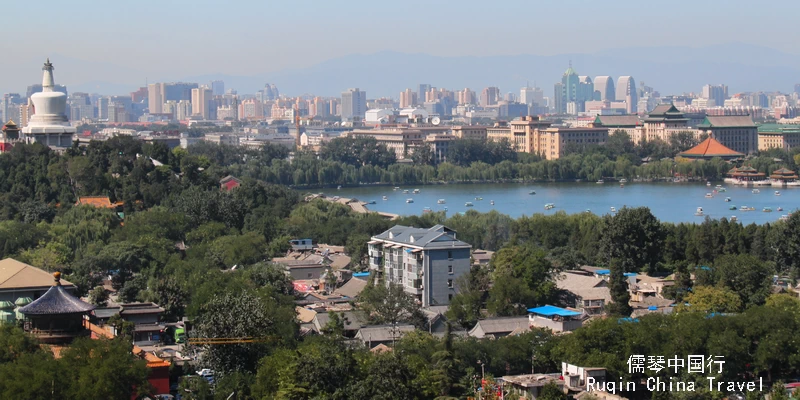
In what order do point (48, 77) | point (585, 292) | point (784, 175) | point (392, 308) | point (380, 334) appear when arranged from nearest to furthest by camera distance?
point (380, 334)
point (392, 308)
point (585, 292)
point (48, 77)
point (784, 175)

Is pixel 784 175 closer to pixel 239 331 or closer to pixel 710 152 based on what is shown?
pixel 710 152

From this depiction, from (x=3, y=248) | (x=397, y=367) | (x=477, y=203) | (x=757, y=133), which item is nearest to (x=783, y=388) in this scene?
(x=397, y=367)

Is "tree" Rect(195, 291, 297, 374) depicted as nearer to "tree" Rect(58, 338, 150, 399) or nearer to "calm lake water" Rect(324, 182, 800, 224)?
"tree" Rect(58, 338, 150, 399)

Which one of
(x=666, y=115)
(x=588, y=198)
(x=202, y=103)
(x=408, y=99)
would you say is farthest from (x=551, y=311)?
(x=408, y=99)

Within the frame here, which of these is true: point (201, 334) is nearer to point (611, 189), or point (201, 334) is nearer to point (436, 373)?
point (436, 373)

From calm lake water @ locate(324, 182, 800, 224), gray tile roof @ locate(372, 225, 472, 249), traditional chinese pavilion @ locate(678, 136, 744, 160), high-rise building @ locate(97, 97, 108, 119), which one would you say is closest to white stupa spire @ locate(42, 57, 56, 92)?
calm lake water @ locate(324, 182, 800, 224)

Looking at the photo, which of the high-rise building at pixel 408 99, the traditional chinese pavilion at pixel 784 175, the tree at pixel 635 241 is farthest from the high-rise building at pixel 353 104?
the tree at pixel 635 241
